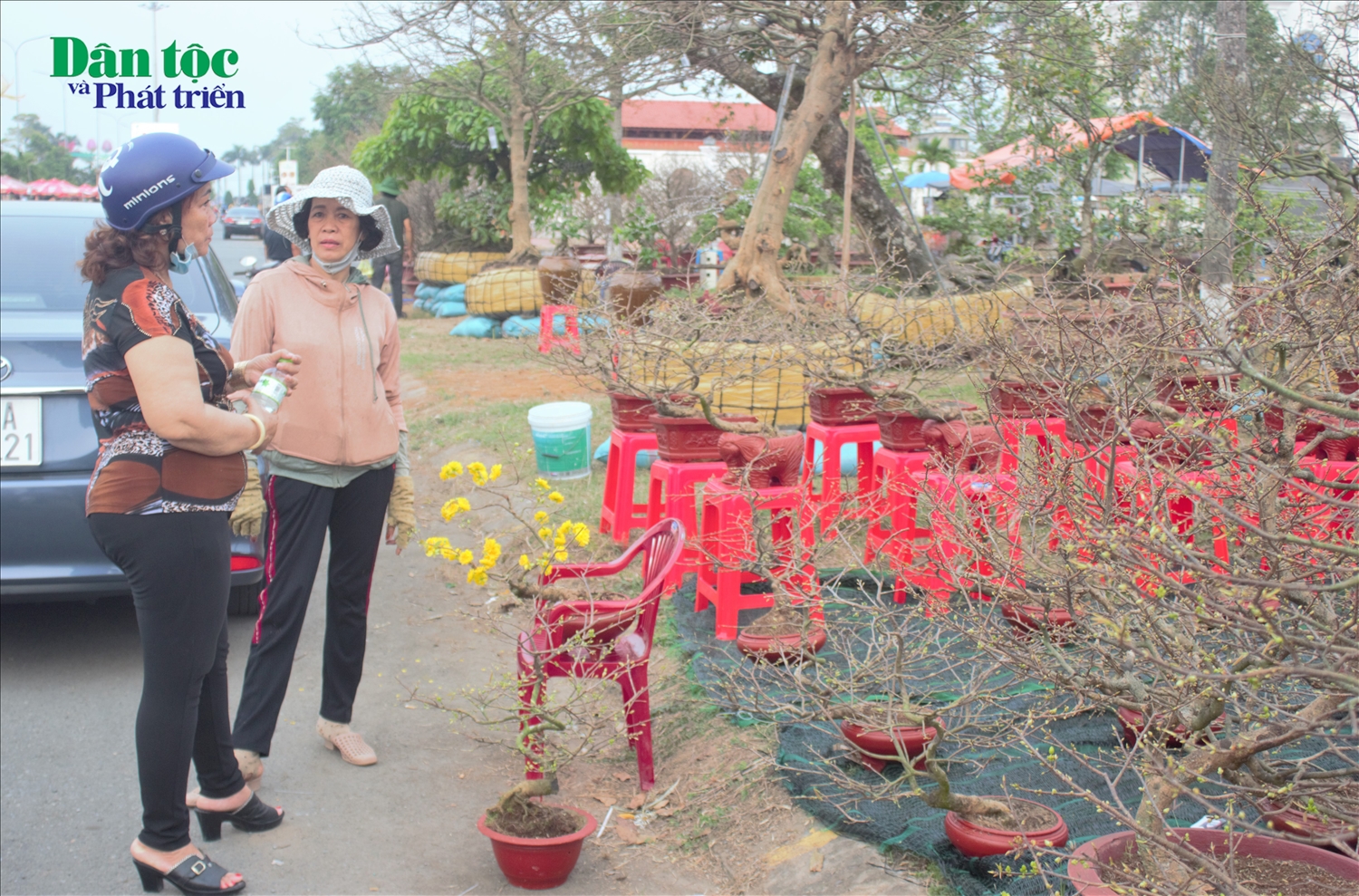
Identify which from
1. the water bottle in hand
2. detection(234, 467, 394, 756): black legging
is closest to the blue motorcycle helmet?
the water bottle in hand

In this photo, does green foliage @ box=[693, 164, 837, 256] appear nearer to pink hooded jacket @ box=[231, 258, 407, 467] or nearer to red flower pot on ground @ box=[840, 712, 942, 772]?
pink hooded jacket @ box=[231, 258, 407, 467]

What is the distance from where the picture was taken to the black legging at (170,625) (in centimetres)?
273

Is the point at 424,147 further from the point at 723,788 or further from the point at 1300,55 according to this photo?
the point at 723,788

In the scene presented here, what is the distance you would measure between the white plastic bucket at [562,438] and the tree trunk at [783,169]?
202 cm

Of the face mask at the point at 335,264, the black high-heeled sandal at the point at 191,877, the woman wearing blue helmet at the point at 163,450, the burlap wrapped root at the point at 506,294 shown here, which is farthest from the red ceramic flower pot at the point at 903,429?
the burlap wrapped root at the point at 506,294

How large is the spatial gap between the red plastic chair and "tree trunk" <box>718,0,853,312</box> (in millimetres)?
4907

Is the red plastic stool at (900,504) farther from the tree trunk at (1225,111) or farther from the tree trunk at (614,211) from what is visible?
the tree trunk at (614,211)

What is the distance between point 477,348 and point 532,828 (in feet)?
35.7

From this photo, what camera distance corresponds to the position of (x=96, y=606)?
207 inches

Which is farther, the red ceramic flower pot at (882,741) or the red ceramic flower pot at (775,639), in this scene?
the red ceramic flower pot at (775,639)

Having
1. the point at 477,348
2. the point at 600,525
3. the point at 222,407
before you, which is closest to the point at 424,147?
the point at 477,348

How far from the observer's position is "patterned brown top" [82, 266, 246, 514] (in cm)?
266

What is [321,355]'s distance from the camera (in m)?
3.43

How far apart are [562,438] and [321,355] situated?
3315mm
